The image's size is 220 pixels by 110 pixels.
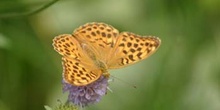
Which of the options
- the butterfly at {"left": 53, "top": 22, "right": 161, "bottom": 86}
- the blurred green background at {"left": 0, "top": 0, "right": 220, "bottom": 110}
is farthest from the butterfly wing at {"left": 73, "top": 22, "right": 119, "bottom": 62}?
the blurred green background at {"left": 0, "top": 0, "right": 220, "bottom": 110}

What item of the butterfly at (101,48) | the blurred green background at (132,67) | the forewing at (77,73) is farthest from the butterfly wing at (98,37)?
the blurred green background at (132,67)

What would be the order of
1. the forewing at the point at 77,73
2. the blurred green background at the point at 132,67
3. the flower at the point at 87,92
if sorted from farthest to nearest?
the blurred green background at the point at 132,67 < the flower at the point at 87,92 < the forewing at the point at 77,73

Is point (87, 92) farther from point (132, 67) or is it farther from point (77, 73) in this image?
point (132, 67)

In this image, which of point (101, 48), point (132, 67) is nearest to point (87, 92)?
point (101, 48)

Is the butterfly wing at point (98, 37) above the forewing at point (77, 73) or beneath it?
above

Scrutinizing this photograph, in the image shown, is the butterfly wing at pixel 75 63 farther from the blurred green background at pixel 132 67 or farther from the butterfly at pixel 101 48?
the blurred green background at pixel 132 67
